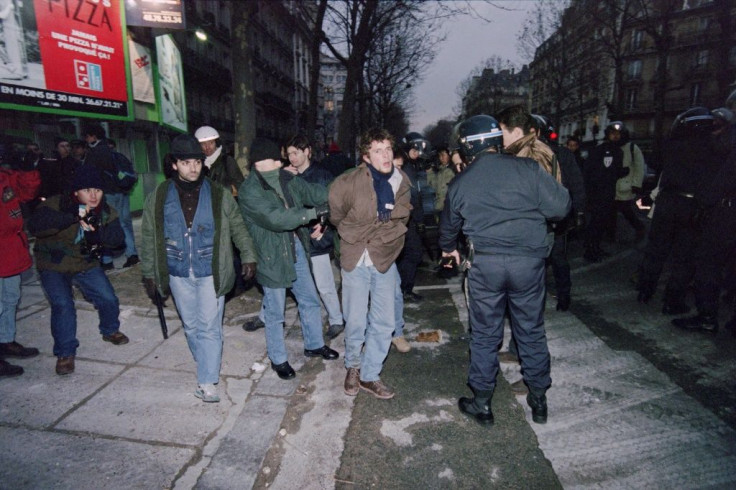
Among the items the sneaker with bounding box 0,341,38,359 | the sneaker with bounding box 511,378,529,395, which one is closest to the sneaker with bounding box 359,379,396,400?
the sneaker with bounding box 511,378,529,395

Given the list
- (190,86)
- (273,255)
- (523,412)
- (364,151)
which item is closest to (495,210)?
(364,151)

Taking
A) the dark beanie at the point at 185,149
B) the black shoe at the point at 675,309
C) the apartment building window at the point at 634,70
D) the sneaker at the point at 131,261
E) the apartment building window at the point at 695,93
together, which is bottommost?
the black shoe at the point at 675,309

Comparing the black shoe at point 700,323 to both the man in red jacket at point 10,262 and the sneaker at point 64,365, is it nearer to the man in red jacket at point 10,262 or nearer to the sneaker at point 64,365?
the sneaker at point 64,365

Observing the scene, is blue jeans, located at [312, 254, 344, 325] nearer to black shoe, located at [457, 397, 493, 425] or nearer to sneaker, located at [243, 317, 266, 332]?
sneaker, located at [243, 317, 266, 332]

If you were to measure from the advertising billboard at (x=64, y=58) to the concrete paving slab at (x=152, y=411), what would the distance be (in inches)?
307

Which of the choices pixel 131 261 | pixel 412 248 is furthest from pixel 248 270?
pixel 131 261

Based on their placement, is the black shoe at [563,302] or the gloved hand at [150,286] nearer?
the gloved hand at [150,286]

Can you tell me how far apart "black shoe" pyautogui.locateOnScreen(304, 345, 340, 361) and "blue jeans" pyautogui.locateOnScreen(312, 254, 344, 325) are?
574mm

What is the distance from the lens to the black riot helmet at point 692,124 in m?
4.59

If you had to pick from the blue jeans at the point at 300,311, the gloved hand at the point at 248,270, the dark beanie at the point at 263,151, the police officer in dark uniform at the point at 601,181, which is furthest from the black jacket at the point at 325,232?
Result: the police officer in dark uniform at the point at 601,181

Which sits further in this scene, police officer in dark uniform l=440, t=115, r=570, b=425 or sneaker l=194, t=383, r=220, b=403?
sneaker l=194, t=383, r=220, b=403

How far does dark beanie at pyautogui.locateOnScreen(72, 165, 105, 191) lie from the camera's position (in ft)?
12.2

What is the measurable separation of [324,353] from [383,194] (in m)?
1.75

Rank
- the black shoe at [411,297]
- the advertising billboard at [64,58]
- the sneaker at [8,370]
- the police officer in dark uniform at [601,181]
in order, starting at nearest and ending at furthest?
the sneaker at [8,370], the black shoe at [411,297], the police officer in dark uniform at [601,181], the advertising billboard at [64,58]
